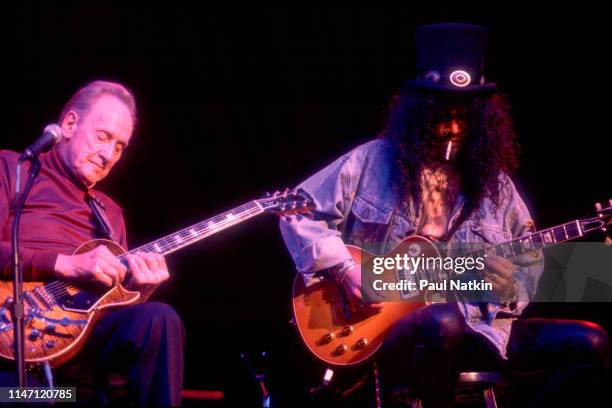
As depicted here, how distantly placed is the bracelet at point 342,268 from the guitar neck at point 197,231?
1.46 ft

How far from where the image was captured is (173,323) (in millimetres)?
2775

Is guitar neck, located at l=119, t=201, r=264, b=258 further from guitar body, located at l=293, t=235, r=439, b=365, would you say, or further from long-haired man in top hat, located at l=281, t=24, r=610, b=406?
guitar body, located at l=293, t=235, r=439, b=365

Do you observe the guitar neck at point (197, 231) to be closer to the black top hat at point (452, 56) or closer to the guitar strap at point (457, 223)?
the guitar strap at point (457, 223)

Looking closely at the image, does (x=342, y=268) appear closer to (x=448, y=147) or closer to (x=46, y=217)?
(x=448, y=147)

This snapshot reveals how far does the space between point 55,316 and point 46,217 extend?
493mm

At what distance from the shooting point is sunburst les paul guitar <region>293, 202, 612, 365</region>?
3.30 m

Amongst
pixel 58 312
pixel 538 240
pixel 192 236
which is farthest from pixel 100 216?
pixel 538 240

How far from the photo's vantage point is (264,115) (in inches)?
165

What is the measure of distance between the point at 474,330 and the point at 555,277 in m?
1.00

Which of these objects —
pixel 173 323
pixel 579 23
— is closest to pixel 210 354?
pixel 173 323

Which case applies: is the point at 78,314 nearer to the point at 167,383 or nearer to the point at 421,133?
the point at 167,383

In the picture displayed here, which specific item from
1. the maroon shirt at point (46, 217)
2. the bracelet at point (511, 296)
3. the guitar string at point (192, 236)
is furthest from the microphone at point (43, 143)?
the bracelet at point (511, 296)

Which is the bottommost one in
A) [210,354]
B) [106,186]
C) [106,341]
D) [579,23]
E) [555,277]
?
[210,354]

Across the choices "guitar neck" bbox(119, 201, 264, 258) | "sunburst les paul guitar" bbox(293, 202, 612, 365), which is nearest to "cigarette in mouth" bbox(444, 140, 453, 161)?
"sunburst les paul guitar" bbox(293, 202, 612, 365)
